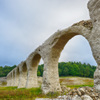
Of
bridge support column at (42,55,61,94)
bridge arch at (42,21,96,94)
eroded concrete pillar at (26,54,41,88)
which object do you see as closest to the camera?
bridge arch at (42,21,96,94)

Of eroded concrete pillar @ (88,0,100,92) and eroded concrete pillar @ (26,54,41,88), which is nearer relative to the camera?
eroded concrete pillar @ (88,0,100,92)

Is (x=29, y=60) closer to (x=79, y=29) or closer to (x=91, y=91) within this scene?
(x=79, y=29)

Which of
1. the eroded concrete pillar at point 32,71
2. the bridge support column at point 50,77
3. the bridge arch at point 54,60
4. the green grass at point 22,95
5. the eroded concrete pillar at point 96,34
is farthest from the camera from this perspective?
the eroded concrete pillar at point 32,71

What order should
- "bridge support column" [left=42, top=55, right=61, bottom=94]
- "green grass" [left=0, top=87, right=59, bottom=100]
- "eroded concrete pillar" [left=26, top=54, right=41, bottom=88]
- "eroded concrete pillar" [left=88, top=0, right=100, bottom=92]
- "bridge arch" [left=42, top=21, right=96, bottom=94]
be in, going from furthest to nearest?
"eroded concrete pillar" [left=26, top=54, right=41, bottom=88] < "bridge support column" [left=42, top=55, right=61, bottom=94] < "bridge arch" [left=42, top=21, right=96, bottom=94] < "green grass" [left=0, top=87, right=59, bottom=100] < "eroded concrete pillar" [left=88, top=0, right=100, bottom=92]

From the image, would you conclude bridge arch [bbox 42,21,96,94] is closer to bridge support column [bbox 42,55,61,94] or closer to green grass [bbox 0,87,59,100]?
bridge support column [bbox 42,55,61,94]

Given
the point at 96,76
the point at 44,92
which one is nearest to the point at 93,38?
the point at 96,76

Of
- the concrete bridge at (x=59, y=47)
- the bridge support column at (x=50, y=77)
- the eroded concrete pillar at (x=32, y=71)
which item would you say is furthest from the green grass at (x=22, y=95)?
the eroded concrete pillar at (x=32, y=71)

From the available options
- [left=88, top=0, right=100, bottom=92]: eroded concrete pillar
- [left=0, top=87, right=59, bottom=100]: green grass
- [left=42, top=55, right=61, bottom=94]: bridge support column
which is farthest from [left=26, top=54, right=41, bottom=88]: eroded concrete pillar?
[left=88, top=0, right=100, bottom=92]: eroded concrete pillar

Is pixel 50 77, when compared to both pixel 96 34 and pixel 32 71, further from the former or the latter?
pixel 32 71

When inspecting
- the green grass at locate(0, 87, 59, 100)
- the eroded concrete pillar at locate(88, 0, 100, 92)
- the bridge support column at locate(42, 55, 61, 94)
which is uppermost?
the eroded concrete pillar at locate(88, 0, 100, 92)

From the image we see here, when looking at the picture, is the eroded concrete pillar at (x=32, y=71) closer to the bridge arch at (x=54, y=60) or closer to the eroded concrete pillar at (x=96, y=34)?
the bridge arch at (x=54, y=60)

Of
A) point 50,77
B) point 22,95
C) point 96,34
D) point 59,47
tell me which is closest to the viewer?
point 96,34

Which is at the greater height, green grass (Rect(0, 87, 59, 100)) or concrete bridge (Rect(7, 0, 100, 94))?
concrete bridge (Rect(7, 0, 100, 94))

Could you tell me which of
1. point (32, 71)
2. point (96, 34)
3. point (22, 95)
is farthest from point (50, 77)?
point (32, 71)
